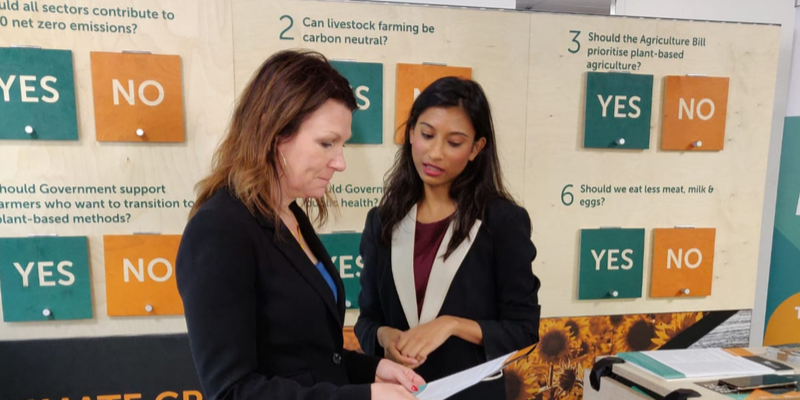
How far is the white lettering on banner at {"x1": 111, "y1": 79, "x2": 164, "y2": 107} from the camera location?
1715 millimetres

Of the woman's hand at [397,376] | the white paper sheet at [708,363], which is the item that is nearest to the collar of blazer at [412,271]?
the woman's hand at [397,376]

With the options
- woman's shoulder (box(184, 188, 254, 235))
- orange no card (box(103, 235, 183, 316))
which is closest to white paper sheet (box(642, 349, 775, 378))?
woman's shoulder (box(184, 188, 254, 235))

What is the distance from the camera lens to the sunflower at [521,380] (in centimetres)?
210

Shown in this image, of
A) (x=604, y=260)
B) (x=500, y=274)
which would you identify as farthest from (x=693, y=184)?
(x=500, y=274)

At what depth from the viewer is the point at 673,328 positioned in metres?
2.18

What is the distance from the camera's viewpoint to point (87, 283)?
177 centimetres

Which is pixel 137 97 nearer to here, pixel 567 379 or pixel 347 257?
pixel 347 257

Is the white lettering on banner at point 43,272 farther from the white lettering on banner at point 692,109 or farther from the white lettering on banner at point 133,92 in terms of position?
the white lettering on banner at point 692,109

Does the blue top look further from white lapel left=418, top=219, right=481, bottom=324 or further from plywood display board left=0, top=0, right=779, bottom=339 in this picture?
plywood display board left=0, top=0, right=779, bottom=339

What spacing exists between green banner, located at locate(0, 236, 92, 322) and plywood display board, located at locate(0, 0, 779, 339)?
4 centimetres

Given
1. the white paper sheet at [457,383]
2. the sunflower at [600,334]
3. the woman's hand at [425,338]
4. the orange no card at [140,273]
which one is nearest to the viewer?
the white paper sheet at [457,383]

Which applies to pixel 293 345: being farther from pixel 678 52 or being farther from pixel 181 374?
pixel 678 52

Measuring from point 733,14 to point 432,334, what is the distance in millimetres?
2216

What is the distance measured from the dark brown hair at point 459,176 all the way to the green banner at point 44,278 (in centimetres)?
127
